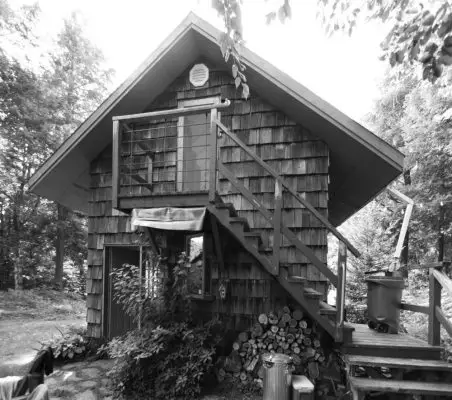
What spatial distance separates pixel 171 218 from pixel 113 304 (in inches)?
123

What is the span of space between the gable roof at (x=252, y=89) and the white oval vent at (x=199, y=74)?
0.53ft

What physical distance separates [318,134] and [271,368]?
11.9 feet

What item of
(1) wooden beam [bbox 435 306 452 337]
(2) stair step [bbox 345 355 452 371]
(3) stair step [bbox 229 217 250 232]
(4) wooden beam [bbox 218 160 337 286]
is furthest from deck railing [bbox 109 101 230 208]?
(1) wooden beam [bbox 435 306 452 337]

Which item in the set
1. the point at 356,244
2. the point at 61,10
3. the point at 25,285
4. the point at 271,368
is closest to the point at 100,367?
the point at 271,368

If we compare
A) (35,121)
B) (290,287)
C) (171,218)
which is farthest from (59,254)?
(290,287)

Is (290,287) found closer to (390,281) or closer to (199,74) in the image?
(390,281)

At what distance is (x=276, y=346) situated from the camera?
513cm

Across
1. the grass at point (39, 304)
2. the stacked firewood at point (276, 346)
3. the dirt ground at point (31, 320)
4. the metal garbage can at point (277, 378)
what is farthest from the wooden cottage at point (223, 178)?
the grass at point (39, 304)

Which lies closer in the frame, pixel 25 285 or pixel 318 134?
pixel 318 134

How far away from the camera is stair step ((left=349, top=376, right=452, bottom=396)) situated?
148 inches

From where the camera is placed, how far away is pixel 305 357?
196 inches

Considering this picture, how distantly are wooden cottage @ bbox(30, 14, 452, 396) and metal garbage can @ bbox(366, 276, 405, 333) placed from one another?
416 millimetres

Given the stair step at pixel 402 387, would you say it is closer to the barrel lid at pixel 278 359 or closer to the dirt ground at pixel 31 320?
the barrel lid at pixel 278 359

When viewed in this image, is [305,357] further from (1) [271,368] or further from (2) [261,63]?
(2) [261,63]
